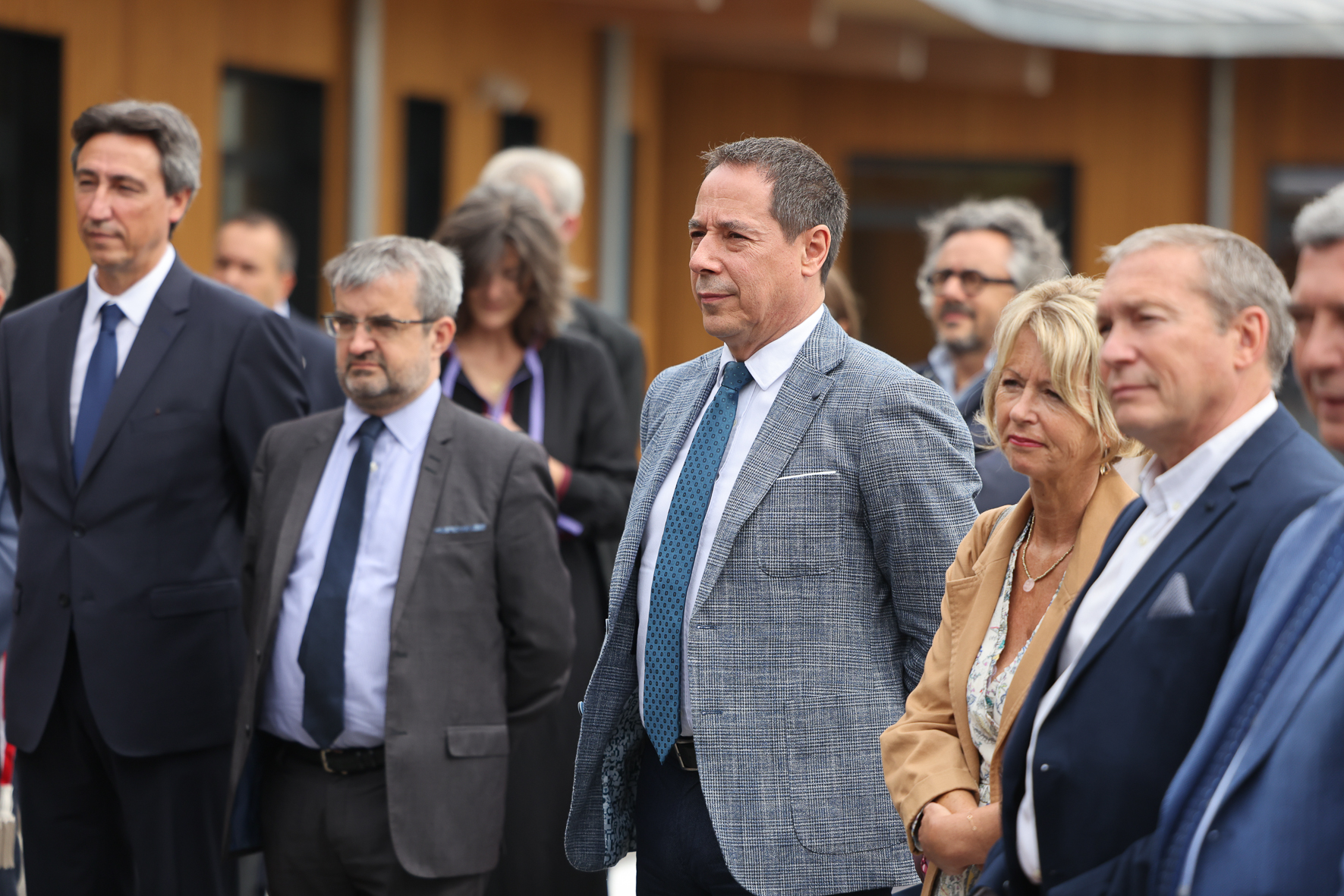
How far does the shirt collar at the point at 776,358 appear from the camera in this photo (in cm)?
286

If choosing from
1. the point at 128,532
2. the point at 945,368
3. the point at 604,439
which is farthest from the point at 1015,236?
the point at 128,532

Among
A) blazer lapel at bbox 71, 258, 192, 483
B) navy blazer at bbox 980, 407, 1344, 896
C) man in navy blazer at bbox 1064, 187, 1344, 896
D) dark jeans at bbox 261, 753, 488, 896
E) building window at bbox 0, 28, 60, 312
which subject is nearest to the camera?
man in navy blazer at bbox 1064, 187, 1344, 896

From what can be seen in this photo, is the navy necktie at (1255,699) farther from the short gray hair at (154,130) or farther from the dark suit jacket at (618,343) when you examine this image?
the dark suit jacket at (618,343)

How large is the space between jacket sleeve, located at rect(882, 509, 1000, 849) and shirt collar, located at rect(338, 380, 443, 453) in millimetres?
1452

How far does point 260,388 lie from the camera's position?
3.89 metres

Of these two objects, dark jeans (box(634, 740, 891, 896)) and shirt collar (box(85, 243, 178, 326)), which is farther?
shirt collar (box(85, 243, 178, 326))

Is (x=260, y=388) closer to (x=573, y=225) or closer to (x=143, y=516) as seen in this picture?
(x=143, y=516)

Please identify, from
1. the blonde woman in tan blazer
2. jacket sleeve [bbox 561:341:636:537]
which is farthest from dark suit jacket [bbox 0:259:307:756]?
the blonde woman in tan blazer

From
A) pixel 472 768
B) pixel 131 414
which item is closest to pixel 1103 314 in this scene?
pixel 472 768

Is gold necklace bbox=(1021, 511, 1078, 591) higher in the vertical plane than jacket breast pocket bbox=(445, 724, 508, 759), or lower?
Result: higher

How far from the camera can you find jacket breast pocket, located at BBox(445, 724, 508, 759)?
11.1 ft

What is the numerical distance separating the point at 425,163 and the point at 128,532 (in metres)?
5.62

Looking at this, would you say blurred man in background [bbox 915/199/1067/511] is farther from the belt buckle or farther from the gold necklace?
the belt buckle

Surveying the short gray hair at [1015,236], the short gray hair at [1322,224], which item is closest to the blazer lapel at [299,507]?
the short gray hair at [1015,236]
